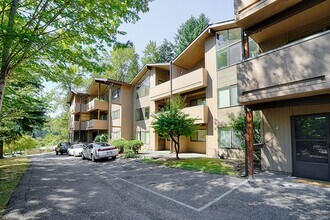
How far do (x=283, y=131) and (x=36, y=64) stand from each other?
12.6 meters

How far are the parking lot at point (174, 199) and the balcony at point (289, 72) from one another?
3539mm

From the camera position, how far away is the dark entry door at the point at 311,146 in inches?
323

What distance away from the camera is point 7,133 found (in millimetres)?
19828

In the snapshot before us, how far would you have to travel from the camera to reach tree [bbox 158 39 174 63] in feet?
157

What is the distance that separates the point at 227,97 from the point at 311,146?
8484 mm

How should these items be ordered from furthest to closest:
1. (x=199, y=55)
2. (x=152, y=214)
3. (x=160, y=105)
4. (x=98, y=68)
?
(x=160, y=105) < (x=199, y=55) < (x=98, y=68) < (x=152, y=214)

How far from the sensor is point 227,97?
1666cm

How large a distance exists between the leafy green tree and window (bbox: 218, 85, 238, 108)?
1335 centimetres

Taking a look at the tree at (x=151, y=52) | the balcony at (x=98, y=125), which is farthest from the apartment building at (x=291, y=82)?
the tree at (x=151, y=52)

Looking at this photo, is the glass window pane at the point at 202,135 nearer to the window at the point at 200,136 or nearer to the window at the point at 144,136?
the window at the point at 200,136

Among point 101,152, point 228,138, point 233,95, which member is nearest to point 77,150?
point 101,152

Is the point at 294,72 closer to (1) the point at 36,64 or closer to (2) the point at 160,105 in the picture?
(1) the point at 36,64

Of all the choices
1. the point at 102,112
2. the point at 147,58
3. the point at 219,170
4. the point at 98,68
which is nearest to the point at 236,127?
the point at 219,170

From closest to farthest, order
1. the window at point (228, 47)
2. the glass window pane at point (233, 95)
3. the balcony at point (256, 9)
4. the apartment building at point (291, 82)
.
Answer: the apartment building at point (291, 82)
the balcony at point (256, 9)
the glass window pane at point (233, 95)
the window at point (228, 47)
